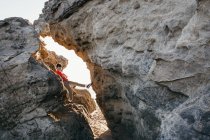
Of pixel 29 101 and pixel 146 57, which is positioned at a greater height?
pixel 146 57

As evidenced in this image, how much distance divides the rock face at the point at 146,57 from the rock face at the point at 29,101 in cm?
175

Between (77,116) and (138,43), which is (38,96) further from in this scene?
(138,43)

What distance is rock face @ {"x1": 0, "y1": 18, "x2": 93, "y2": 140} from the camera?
11.8 m

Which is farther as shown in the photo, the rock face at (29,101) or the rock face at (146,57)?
the rock face at (29,101)

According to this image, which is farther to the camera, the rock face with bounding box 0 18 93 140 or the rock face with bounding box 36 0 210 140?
the rock face with bounding box 0 18 93 140

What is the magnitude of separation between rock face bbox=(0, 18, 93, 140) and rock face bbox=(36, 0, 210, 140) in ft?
5.73

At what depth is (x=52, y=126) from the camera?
1195 centimetres

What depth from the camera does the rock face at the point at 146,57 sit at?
7.50m

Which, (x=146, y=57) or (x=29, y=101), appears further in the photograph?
(x=29, y=101)

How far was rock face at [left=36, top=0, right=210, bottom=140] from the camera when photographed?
24.6 ft

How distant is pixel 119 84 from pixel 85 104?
646 cm

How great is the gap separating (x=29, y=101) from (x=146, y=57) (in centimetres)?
479

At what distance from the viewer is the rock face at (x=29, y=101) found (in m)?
11.8

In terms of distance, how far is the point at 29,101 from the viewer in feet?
39.3
